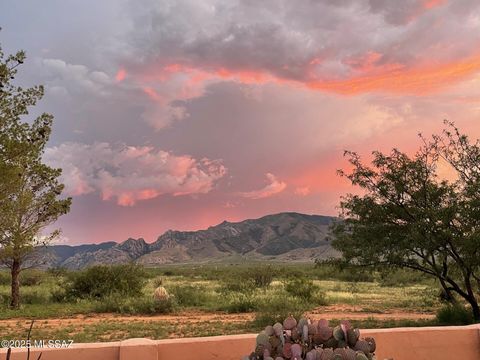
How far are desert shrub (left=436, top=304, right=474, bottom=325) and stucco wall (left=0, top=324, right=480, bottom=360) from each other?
10.9 metres

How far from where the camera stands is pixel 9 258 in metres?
24.4

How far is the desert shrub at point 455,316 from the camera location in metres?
17.0

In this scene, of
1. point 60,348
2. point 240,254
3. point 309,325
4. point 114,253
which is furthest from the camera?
point 114,253

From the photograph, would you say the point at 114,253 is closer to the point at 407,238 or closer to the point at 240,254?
the point at 240,254

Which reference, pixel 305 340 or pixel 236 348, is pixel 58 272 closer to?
pixel 236 348

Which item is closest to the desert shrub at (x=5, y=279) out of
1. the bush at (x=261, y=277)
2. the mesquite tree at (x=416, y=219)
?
the bush at (x=261, y=277)

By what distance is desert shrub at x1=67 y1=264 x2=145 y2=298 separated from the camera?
89.2 feet

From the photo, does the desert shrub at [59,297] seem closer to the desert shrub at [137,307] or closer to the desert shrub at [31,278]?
the desert shrub at [137,307]

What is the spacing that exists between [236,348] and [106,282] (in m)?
22.7

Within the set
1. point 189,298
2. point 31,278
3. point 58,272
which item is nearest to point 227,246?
point 58,272

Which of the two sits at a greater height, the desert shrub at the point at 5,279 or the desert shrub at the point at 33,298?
the desert shrub at the point at 5,279

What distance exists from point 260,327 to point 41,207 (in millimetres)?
13264

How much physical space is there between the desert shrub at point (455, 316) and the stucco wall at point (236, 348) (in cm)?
1087

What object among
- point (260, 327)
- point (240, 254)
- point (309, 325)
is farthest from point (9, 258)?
point (240, 254)
